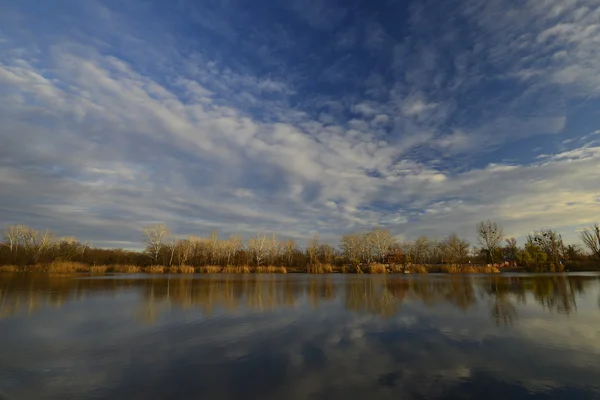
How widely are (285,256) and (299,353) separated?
2728 inches

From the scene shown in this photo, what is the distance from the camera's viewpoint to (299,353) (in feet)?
20.4

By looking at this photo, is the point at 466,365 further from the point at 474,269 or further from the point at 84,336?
the point at 474,269

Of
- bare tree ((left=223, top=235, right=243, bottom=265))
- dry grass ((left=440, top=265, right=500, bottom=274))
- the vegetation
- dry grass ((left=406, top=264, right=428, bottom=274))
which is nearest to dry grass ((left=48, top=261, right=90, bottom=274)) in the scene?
the vegetation

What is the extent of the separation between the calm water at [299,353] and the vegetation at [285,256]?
36239 mm

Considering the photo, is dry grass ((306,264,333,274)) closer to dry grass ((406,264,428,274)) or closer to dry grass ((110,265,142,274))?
dry grass ((406,264,428,274))

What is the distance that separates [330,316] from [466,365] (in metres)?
5.18

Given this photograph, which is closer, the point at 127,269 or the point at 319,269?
the point at 127,269

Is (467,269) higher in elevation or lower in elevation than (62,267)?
lower

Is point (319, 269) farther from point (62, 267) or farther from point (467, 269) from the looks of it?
point (62, 267)

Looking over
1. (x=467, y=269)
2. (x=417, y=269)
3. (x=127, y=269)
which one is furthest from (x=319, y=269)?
(x=127, y=269)

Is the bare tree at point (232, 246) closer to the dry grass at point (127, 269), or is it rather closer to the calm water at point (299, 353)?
the dry grass at point (127, 269)

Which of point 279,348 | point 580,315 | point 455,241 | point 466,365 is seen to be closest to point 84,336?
point 279,348

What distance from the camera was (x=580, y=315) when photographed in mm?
9945

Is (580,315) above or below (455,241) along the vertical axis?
below
